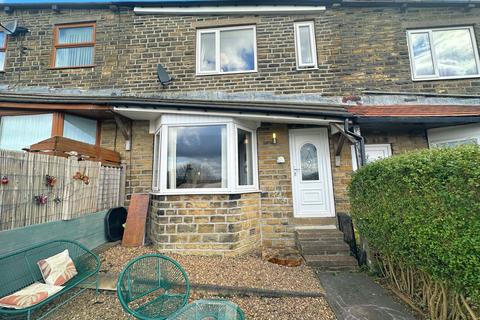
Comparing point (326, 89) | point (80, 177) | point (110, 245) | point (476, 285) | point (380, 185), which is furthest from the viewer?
point (326, 89)

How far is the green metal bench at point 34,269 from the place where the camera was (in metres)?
2.54

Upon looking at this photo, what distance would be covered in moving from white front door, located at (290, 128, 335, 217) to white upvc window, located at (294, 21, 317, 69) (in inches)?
92.9

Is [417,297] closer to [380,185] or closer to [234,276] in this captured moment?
[380,185]

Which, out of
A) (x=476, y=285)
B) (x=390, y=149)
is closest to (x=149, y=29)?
(x=390, y=149)

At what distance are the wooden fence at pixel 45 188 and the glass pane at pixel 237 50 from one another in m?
4.84

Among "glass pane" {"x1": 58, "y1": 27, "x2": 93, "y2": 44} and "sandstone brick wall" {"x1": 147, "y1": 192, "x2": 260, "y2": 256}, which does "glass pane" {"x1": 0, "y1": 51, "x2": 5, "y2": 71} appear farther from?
"sandstone brick wall" {"x1": 147, "y1": 192, "x2": 260, "y2": 256}

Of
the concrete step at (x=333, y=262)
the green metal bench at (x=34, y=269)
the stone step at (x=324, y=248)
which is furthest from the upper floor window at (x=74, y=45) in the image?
the concrete step at (x=333, y=262)

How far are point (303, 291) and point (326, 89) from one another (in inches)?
220

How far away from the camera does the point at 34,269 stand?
2.91 meters

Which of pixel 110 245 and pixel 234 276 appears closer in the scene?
pixel 234 276

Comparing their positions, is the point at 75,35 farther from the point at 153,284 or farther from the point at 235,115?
the point at 153,284

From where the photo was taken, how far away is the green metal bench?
254 cm

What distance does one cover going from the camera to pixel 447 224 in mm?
2400

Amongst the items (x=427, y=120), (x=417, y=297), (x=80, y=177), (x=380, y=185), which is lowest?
(x=417, y=297)
